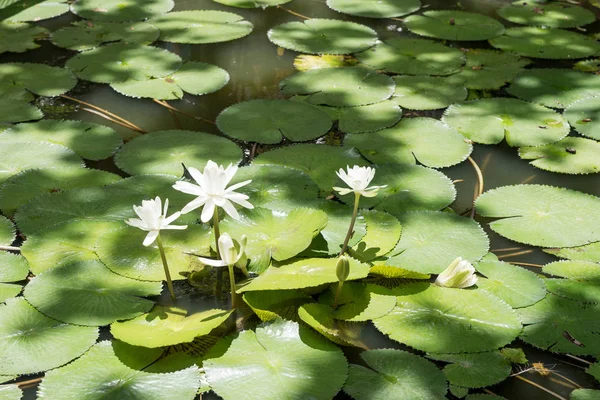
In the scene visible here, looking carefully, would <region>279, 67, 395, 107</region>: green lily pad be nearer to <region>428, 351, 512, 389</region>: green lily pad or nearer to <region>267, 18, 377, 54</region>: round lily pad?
<region>267, 18, 377, 54</region>: round lily pad

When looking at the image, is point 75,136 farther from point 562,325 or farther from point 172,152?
point 562,325

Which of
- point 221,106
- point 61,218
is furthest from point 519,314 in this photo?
point 221,106

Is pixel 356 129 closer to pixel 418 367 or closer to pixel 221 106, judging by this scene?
pixel 221 106

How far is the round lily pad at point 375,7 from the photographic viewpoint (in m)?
4.26

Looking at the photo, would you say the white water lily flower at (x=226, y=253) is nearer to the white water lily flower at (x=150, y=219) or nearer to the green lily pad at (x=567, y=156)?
the white water lily flower at (x=150, y=219)

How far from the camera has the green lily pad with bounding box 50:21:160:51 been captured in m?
3.68

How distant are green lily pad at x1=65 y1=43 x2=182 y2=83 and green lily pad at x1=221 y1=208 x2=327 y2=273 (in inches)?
56.4

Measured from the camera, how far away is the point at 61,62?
352cm

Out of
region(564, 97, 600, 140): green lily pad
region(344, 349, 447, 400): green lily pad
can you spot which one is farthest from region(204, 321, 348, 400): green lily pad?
region(564, 97, 600, 140): green lily pad

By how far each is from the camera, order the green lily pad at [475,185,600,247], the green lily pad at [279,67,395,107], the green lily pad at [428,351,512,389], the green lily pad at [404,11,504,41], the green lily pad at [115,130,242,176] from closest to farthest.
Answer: the green lily pad at [428,351,512,389]
the green lily pad at [475,185,600,247]
the green lily pad at [115,130,242,176]
the green lily pad at [279,67,395,107]
the green lily pad at [404,11,504,41]

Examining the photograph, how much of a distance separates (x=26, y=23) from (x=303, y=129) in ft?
6.69

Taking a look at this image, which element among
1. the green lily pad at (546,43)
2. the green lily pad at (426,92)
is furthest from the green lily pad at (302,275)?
the green lily pad at (546,43)

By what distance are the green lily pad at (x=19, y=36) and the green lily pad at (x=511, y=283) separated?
2698 millimetres

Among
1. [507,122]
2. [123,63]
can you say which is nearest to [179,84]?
[123,63]
